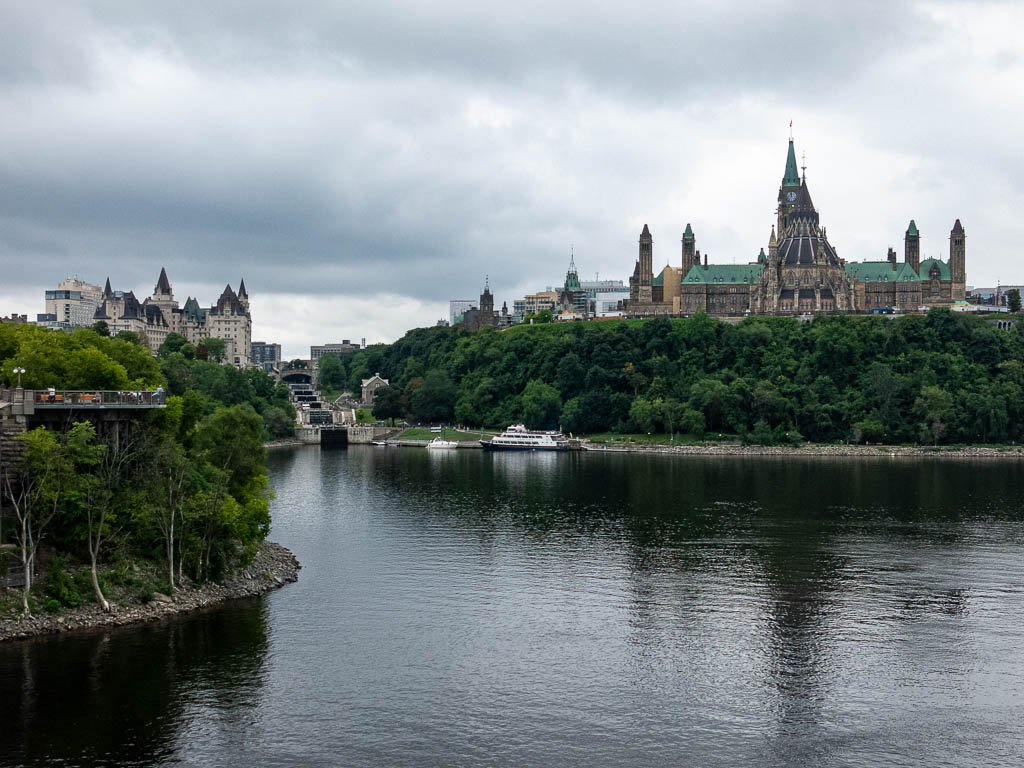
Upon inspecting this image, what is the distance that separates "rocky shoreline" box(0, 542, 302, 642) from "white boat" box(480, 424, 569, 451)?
3907 inches

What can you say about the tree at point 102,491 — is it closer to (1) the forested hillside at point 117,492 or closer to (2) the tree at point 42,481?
(1) the forested hillside at point 117,492

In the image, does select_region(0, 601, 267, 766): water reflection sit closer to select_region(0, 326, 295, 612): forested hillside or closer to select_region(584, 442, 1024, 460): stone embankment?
select_region(0, 326, 295, 612): forested hillside

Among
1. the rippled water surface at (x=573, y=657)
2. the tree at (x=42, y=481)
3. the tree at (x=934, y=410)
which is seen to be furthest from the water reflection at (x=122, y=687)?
the tree at (x=934, y=410)

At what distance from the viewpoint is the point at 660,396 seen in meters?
173

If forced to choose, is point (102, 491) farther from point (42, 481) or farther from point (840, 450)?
point (840, 450)

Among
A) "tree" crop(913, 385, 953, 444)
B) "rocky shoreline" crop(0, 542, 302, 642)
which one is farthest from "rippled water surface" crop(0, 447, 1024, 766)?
"tree" crop(913, 385, 953, 444)

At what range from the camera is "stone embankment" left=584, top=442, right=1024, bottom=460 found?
148 metres

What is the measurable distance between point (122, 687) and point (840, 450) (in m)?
127

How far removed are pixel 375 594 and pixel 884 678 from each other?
1040 inches

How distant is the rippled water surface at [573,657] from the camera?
120ft

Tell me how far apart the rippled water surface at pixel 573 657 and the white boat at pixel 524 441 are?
80.6m

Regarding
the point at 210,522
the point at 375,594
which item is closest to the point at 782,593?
the point at 375,594

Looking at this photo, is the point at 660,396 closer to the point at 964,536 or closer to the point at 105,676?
the point at 964,536

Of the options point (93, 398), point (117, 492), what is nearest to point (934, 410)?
point (117, 492)
